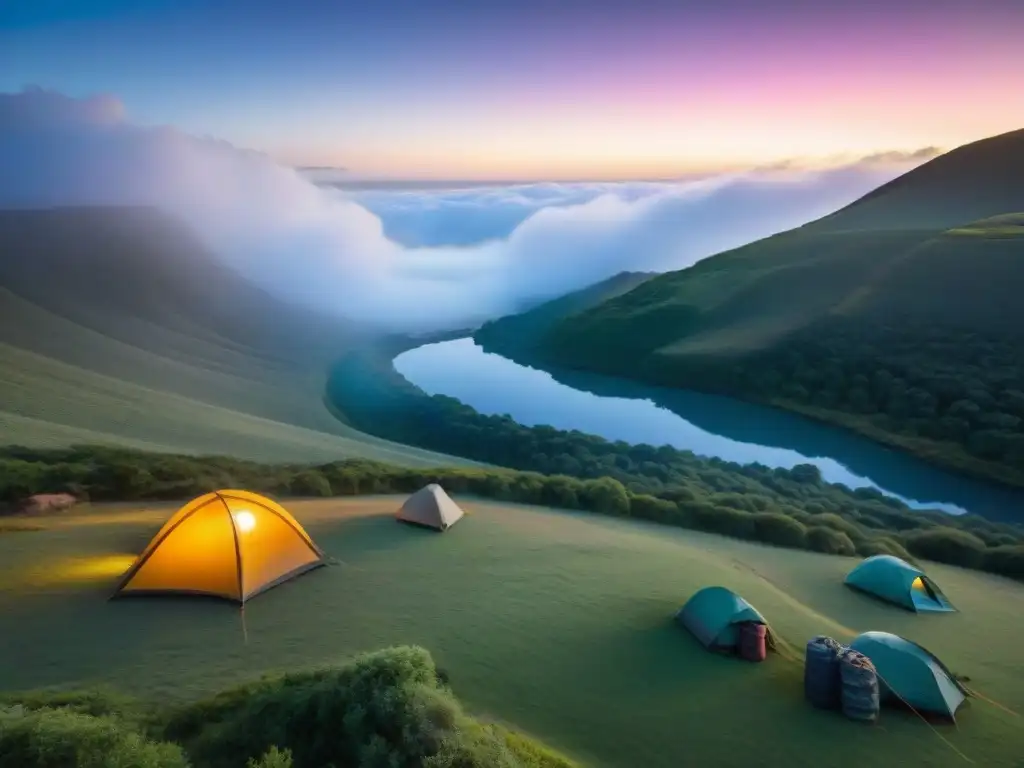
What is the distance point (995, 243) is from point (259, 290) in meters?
78.7

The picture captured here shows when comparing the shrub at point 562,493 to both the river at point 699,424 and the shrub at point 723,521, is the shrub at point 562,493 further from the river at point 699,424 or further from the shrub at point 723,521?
the river at point 699,424

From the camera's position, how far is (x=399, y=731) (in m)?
7.73

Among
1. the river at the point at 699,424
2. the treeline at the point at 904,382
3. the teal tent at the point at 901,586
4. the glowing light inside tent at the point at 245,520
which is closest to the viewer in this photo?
the glowing light inside tent at the point at 245,520

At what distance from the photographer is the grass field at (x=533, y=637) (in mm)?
10328

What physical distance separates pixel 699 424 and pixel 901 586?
4576 cm

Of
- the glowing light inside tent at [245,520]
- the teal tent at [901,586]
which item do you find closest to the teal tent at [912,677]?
the teal tent at [901,586]

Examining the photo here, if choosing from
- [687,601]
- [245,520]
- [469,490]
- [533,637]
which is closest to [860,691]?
[687,601]

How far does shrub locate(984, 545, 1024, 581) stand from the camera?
25.0 meters

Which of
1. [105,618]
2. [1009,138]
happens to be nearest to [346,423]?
[105,618]

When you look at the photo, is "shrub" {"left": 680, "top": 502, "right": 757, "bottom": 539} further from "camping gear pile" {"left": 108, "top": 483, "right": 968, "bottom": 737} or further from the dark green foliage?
the dark green foliage

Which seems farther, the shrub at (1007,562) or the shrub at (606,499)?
the shrub at (606,499)

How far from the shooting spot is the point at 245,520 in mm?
13445

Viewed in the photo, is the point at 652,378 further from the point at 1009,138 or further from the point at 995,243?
the point at 1009,138

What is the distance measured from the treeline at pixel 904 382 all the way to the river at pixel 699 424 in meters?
1.79
